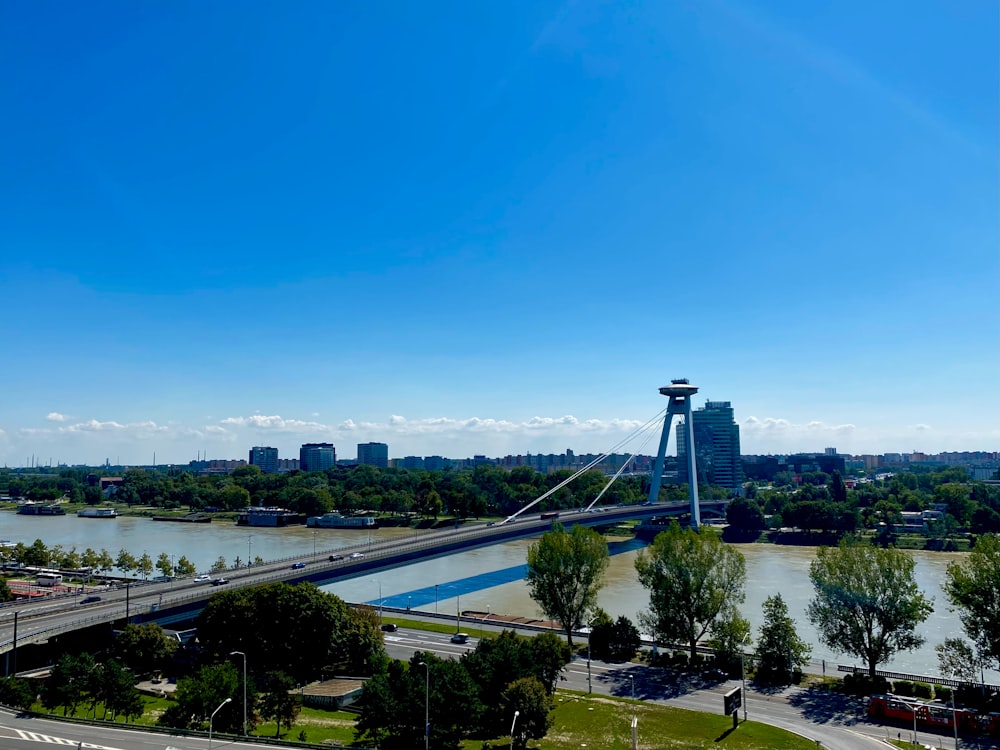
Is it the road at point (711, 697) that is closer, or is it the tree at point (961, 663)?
the road at point (711, 697)

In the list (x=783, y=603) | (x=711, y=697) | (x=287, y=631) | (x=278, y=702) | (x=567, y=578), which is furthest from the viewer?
(x=567, y=578)

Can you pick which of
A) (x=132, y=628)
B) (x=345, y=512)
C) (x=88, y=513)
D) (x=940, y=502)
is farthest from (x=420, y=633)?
(x=88, y=513)

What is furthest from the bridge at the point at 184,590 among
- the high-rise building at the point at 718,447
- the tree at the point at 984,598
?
the high-rise building at the point at 718,447

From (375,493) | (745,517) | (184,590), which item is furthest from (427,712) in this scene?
(375,493)

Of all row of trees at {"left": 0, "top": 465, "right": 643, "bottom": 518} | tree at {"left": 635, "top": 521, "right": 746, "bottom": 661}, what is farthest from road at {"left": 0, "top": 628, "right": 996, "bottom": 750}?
row of trees at {"left": 0, "top": 465, "right": 643, "bottom": 518}

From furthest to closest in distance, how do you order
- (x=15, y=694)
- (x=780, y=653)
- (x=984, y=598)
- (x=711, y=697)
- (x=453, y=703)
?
(x=780, y=653) → (x=711, y=697) → (x=984, y=598) → (x=15, y=694) → (x=453, y=703)

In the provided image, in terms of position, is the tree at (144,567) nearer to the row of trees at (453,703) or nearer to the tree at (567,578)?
the tree at (567,578)

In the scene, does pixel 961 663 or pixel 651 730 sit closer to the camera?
pixel 651 730

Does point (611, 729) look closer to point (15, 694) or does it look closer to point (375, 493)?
point (15, 694)
